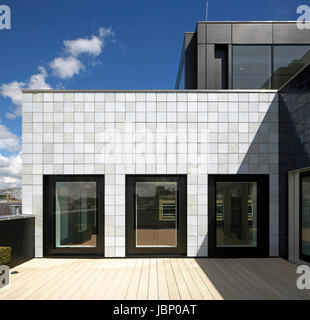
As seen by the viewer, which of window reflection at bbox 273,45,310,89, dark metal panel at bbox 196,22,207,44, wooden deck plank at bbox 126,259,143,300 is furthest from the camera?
dark metal panel at bbox 196,22,207,44

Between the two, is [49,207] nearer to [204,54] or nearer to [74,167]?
[74,167]

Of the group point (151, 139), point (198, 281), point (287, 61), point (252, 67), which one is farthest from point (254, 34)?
point (198, 281)

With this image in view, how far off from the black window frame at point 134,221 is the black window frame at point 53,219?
0.52 metres

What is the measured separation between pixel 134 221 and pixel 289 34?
5.44 m

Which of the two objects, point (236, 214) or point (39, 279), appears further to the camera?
point (236, 214)

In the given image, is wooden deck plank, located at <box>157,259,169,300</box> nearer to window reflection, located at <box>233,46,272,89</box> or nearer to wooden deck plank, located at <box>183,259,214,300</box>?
wooden deck plank, located at <box>183,259,214,300</box>

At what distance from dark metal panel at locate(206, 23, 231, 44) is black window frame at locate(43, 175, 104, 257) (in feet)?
13.3

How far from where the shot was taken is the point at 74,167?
169 inches

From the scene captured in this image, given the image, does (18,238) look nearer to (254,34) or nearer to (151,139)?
(151,139)

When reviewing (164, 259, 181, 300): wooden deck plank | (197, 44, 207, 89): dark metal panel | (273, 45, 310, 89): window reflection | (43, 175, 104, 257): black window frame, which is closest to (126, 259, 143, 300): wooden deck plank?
(164, 259, 181, 300): wooden deck plank

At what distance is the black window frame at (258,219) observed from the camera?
4.25 m

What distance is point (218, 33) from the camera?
515 centimetres

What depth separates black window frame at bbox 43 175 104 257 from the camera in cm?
425

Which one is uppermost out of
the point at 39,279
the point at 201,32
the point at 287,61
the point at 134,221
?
the point at 201,32
